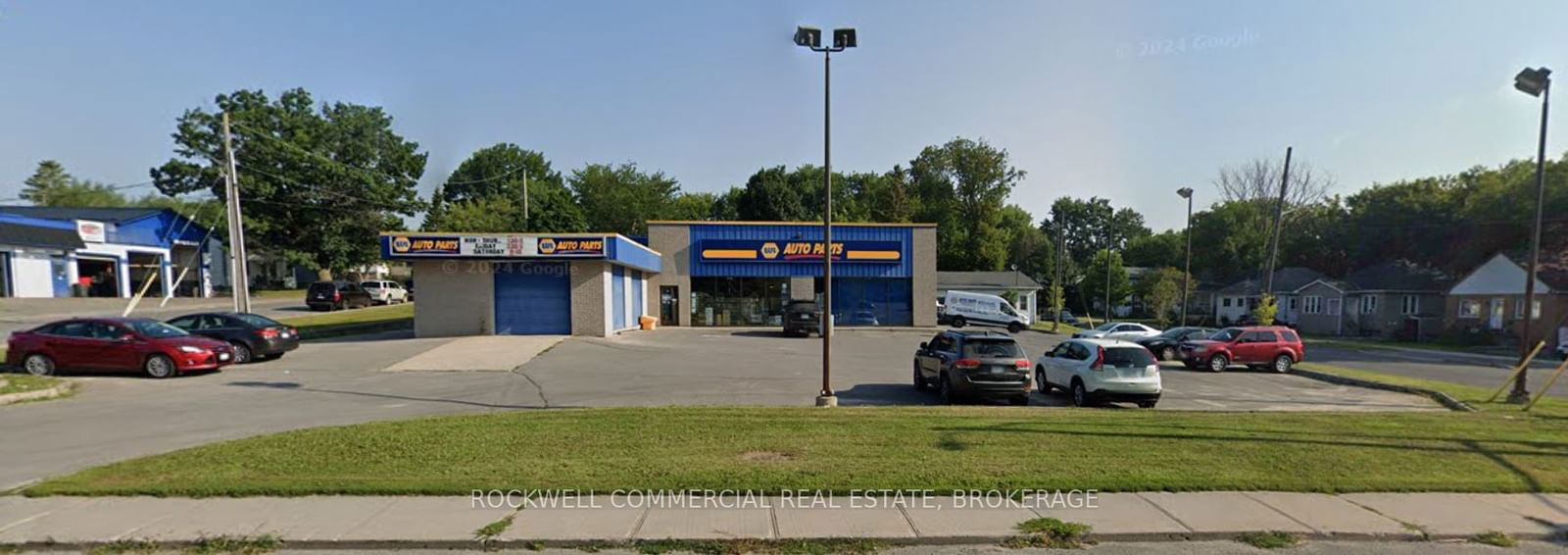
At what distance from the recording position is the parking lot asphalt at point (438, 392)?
9.10 m

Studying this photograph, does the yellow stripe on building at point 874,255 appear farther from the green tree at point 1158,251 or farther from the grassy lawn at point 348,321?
the green tree at point 1158,251

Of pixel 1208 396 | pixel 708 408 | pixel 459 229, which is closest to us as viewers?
pixel 708 408

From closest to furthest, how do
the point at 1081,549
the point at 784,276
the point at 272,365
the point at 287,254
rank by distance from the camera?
the point at 1081,549 → the point at 272,365 → the point at 784,276 → the point at 287,254

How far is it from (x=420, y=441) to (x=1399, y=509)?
32.7ft

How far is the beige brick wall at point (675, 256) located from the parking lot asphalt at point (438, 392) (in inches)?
483

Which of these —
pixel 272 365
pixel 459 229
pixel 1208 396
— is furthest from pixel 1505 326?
pixel 459 229

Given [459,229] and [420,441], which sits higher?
[459,229]

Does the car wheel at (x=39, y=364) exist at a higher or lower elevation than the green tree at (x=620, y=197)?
lower

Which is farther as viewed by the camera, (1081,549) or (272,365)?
(272,365)

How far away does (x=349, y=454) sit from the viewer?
7199 mm

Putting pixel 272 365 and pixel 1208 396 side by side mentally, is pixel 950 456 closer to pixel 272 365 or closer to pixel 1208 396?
pixel 1208 396

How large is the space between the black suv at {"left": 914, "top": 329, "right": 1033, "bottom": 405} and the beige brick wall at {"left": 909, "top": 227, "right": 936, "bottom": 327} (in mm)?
24436

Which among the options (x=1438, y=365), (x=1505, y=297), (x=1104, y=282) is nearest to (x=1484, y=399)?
(x=1438, y=365)

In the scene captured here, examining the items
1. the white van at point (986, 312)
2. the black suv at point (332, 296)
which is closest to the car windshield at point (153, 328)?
the black suv at point (332, 296)
